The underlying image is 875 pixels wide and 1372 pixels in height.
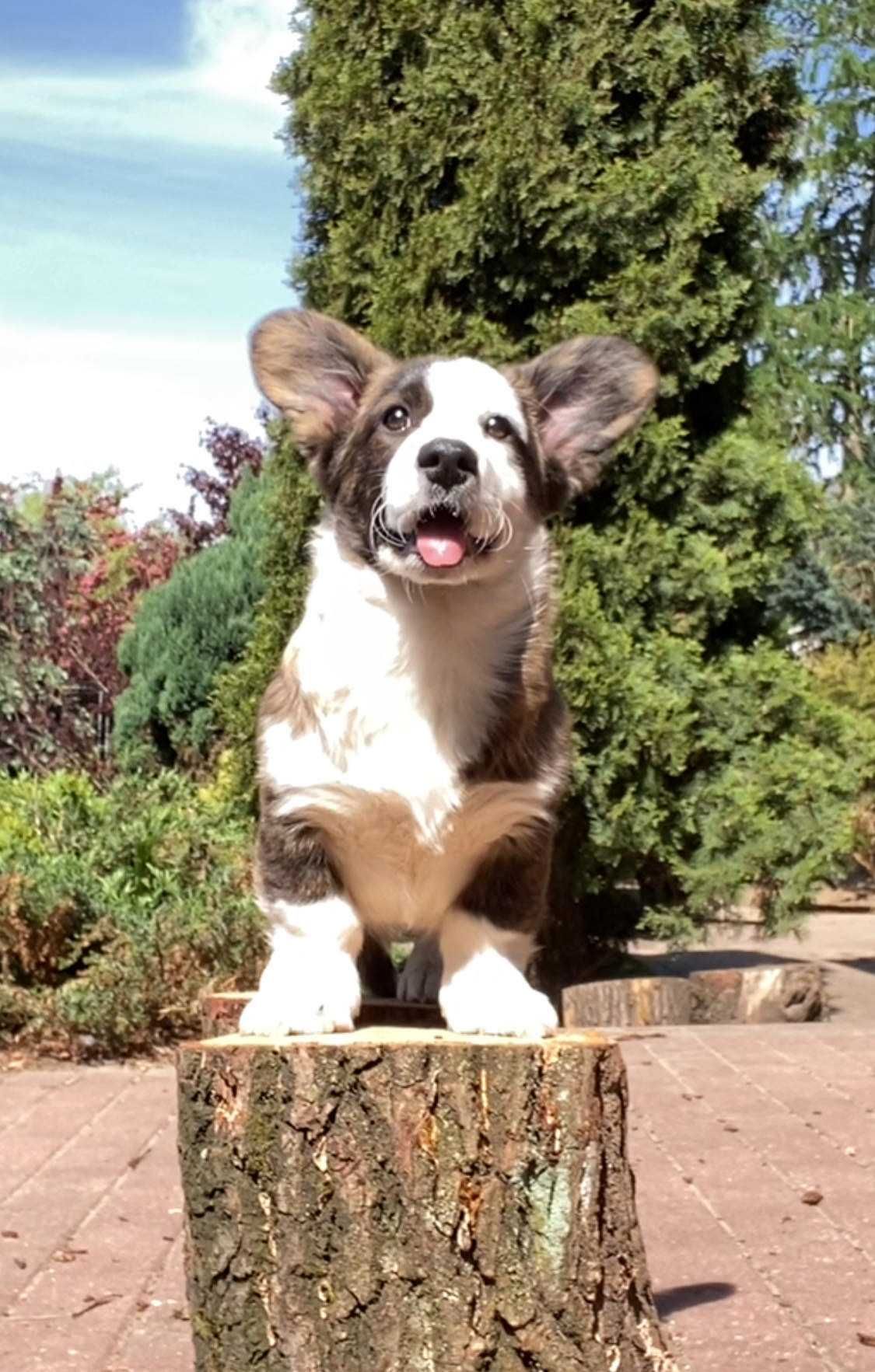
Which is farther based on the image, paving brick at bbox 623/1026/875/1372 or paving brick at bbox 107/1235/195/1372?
paving brick at bbox 623/1026/875/1372

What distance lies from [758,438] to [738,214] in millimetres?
1188

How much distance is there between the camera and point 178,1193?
20.6 feet

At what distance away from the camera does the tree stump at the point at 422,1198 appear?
3494 mm

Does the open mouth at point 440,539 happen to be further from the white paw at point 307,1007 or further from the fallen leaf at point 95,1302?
the fallen leaf at point 95,1302

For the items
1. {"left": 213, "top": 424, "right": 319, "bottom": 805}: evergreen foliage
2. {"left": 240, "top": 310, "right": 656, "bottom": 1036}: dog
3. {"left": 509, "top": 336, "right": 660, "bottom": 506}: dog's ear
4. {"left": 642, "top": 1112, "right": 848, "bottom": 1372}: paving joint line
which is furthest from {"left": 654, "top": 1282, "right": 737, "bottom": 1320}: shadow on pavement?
{"left": 213, "top": 424, "right": 319, "bottom": 805}: evergreen foliage

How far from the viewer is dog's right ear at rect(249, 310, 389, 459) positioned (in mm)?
3861

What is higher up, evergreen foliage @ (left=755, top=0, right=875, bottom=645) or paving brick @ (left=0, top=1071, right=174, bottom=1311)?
evergreen foliage @ (left=755, top=0, right=875, bottom=645)

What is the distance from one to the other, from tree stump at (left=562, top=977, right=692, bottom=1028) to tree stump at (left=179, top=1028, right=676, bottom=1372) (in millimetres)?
5530

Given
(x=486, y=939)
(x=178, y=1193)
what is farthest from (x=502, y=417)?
(x=178, y=1193)

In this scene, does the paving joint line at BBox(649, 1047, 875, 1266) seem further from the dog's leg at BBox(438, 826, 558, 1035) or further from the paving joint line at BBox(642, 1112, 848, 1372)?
the dog's leg at BBox(438, 826, 558, 1035)

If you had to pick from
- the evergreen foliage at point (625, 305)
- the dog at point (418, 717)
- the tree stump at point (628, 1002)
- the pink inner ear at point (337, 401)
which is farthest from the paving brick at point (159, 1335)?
the evergreen foliage at point (625, 305)

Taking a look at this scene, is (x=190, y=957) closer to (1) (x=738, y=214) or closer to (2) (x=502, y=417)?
(1) (x=738, y=214)

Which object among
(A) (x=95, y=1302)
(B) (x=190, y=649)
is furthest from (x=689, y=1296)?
(B) (x=190, y=649)

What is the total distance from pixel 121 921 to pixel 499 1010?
5.55m
